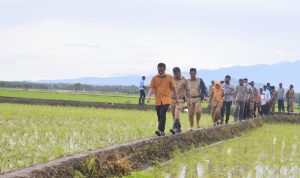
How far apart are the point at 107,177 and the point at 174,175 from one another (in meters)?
1.00

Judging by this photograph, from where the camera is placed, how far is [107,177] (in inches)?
255

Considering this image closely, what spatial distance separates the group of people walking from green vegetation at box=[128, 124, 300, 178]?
883 millimetres

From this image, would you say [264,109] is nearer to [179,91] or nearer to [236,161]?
[179,91]

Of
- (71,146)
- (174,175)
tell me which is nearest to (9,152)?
(71,146)

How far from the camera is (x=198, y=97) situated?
11.8 m

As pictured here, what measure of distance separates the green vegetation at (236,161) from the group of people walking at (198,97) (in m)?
0.88

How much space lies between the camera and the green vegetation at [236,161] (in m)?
7.38

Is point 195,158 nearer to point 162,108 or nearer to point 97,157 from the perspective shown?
point 162,108

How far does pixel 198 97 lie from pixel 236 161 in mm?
3288

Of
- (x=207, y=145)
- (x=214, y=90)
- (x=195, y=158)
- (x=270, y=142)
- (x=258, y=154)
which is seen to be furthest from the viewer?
(x=214, y=90)

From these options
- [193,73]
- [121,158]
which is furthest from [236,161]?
[193,73]

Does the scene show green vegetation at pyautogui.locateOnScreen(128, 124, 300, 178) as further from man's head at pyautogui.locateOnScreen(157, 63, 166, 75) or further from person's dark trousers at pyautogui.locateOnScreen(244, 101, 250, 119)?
person's dark trousers at pyautogui.locateOnScreen(244, 101, 250, 119)

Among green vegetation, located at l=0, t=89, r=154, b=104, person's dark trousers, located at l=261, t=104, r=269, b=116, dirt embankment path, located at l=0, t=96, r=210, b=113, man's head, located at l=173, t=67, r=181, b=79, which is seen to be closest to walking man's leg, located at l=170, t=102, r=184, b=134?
man's head, located at l=173, t=67, r=181, b=79

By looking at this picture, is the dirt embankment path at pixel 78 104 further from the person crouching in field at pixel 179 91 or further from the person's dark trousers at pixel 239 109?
the person crouching in field at pixel 179 91
